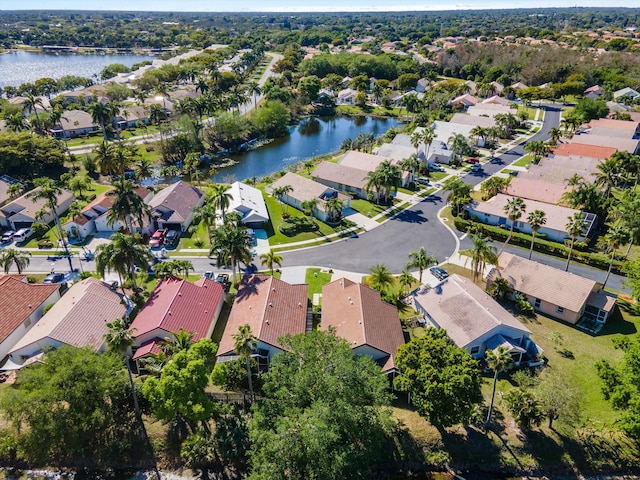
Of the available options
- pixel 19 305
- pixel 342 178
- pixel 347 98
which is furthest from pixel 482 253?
pixel 347 98

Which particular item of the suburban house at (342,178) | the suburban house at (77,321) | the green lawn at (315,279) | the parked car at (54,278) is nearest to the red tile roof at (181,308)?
the suburban house at (77,321)

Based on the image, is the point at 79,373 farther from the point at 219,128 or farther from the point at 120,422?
the point at 219,128

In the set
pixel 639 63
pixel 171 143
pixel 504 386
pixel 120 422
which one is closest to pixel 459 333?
pixel 504 386

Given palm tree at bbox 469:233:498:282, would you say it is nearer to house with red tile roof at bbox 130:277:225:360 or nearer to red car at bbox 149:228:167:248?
house with red tile roof at bbox 130:277:225:360

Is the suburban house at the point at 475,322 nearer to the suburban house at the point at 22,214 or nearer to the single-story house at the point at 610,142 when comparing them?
the suburban house at the point at 22,214

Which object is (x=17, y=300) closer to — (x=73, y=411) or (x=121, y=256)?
(x=121, y=256)
